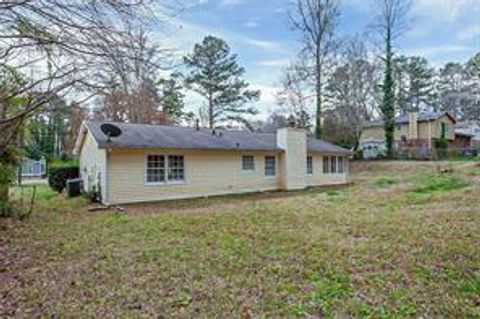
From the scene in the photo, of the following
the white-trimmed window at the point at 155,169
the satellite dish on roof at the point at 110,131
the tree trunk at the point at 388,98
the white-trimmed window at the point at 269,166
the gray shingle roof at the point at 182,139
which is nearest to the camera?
the satellite dish on roof at the point at 110,131

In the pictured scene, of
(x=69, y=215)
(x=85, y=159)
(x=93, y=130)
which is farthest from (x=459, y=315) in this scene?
(x=85, y=159)

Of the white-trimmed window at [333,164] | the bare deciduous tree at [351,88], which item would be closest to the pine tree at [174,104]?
the bare deciduous tree at [351,88]

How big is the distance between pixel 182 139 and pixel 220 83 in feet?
62.4

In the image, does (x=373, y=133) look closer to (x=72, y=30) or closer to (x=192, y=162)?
(x=192, y=162)

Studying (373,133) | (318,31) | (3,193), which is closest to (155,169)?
(3,193)

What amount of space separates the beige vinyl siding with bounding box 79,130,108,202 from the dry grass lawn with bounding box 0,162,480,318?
380 cm

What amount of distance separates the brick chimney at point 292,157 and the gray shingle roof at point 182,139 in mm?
540

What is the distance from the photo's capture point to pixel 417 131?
4034 centimetres

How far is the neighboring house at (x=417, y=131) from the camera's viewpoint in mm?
39050

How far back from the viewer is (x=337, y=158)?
2330 cm

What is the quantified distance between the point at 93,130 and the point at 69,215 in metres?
4.61

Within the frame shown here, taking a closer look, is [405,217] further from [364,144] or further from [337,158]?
[364,144]

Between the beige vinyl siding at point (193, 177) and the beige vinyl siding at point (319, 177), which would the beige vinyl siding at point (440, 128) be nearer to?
the beige vinyl siding at point (319, 177)

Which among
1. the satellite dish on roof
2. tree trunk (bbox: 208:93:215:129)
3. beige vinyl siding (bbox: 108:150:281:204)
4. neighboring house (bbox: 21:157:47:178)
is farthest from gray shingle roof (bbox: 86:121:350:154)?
neighboring house (bbox: 21:157:47:178)
